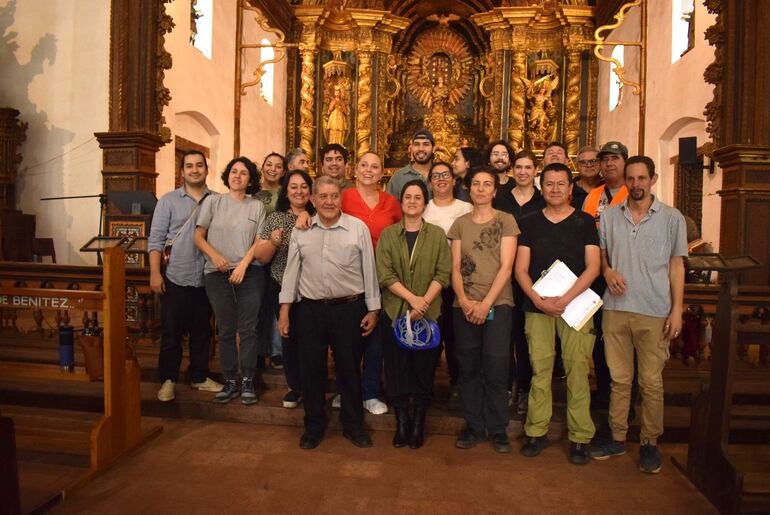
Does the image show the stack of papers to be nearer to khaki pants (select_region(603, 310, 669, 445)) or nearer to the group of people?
the group of people

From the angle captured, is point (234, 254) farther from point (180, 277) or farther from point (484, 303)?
point (484, 303)

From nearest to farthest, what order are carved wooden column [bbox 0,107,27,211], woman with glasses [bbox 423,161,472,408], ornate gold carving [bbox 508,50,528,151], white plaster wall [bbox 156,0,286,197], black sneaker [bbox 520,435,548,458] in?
Result: black sneaker [bbox 520,435,548,458]
woman with glasses [bbox 423,161,472,408]
carved wooden column [bbox 0,107,27,211]
white plaster wall [bbox 156,0,286,197]
ornate gold carving [bbox 508,50,528,151]

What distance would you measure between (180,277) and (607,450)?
2.81m

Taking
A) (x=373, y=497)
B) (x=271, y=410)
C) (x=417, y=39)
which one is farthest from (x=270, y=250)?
(x=417, y=39)

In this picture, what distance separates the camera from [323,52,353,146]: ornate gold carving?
12859 millimetres

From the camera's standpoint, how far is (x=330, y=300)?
3.70m

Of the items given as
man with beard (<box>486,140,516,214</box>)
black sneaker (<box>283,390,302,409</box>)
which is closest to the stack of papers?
man with beard (<box>486,140,516,214</box>)

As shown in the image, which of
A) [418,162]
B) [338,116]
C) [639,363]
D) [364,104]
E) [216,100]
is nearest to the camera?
[639,363]

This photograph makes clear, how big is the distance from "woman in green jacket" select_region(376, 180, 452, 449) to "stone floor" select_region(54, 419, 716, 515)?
0.24 meters

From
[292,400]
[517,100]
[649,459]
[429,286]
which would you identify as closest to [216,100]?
[517,100]

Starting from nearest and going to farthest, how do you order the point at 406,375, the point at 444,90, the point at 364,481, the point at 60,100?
1. the point at 364,481
2. the point at 406,375
3. the point at 60,100
4. the point at 444,90

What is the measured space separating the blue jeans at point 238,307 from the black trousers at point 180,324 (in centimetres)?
16

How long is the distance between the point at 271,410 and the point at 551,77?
10645 millimetres

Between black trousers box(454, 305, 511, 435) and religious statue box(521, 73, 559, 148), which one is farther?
religious statue box(521, 73, 559, 148)
